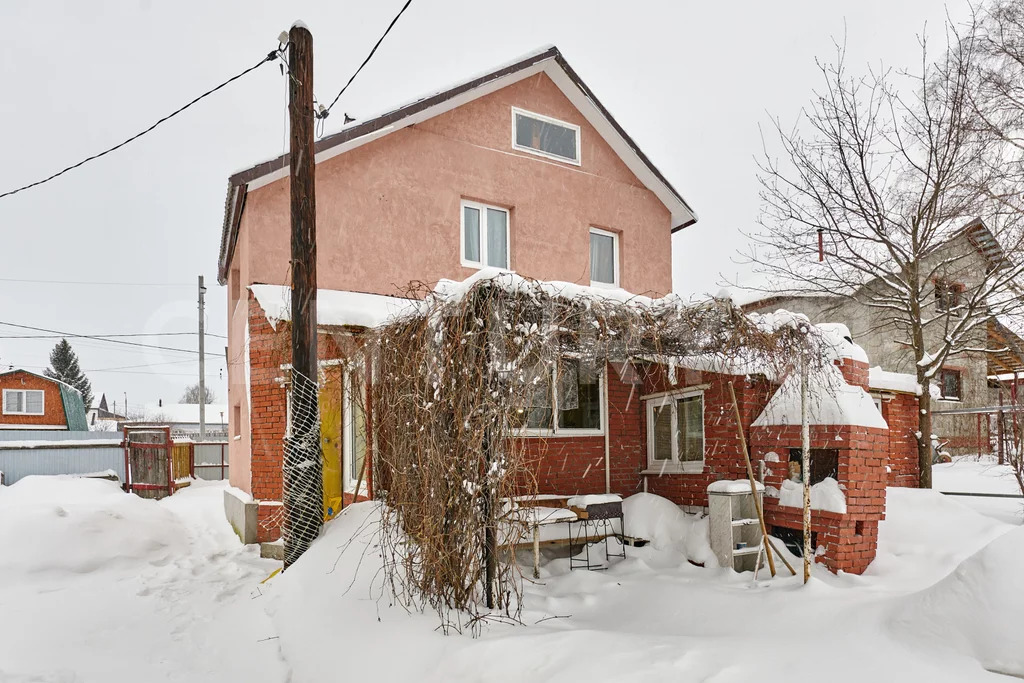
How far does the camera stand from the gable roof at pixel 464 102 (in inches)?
346

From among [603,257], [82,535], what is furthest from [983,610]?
[82,535]

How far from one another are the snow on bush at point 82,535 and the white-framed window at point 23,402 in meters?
18.0

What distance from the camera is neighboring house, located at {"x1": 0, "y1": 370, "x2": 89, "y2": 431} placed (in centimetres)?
2380

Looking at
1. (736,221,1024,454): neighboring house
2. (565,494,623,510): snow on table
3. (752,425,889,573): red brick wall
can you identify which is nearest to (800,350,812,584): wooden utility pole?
(752,425,889,573): red brick wall

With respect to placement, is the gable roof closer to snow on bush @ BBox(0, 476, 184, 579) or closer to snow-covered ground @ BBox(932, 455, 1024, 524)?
snow on bush @ BBox(0, 476, 184, 579)

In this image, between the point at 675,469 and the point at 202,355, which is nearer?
the point at 675,469

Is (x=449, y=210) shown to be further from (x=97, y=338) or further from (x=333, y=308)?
(x=97, y=338)

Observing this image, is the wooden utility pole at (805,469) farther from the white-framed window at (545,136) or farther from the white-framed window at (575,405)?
the white-framed window at (545,136)

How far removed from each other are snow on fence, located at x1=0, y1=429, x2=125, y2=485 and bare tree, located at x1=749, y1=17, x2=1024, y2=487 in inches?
675

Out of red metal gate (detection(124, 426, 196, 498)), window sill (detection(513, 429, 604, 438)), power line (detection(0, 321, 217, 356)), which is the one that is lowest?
red metal gate (detection(124, 426, 196, 498))

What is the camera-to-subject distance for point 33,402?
2442 cm

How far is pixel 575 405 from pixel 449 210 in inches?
153

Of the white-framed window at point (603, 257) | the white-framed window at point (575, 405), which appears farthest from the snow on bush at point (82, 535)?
the white-framed window at point (603, 257)

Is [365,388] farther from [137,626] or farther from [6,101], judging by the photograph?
[6,101]
